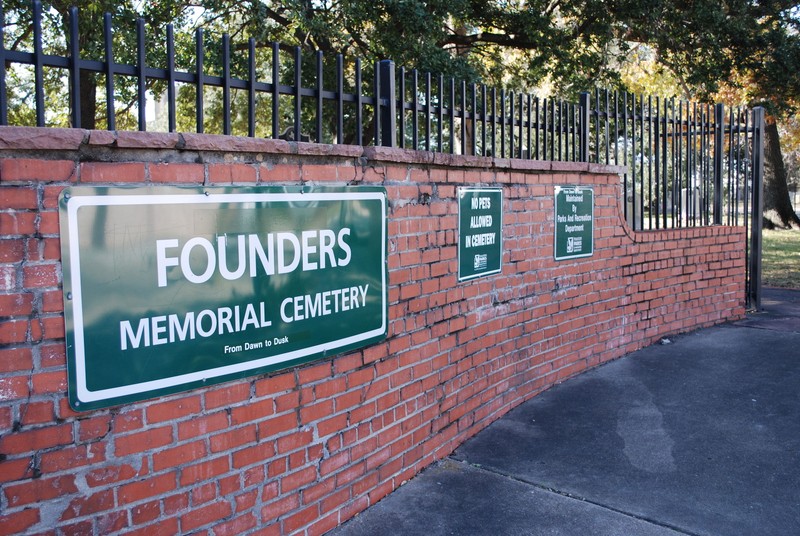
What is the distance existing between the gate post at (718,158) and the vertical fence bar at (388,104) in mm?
6006

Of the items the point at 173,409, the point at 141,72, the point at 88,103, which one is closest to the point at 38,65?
the point at 141,72

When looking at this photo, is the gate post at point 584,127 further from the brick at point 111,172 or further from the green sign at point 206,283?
the brick at point 111,172

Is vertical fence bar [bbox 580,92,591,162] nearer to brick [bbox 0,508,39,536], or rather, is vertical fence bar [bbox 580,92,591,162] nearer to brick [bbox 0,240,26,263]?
brick [bbox 0,240,26,263]

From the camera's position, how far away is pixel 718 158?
8.77 m

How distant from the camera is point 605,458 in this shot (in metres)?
4.33

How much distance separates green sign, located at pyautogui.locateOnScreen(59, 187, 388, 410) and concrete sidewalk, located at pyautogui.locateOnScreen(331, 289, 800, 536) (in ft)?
3.26

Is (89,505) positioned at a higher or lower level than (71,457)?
lower

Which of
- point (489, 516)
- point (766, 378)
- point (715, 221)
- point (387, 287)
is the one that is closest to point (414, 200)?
point (387, 287)

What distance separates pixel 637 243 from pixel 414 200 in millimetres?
3761

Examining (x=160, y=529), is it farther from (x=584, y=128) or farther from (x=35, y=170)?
(x=584, y=128)

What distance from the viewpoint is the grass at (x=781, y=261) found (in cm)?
1245

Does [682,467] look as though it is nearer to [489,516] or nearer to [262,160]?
[489,516]

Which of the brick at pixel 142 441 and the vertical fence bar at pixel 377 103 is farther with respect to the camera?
the vertical fence bar at pixel 377 103

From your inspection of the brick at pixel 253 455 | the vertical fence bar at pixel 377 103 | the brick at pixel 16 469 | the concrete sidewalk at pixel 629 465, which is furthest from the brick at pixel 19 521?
the vertical fence bar at pixel 377 103
